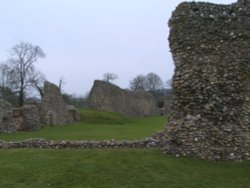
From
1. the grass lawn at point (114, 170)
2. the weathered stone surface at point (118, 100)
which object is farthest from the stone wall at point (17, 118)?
the weathered stone surface at point (118, 100)

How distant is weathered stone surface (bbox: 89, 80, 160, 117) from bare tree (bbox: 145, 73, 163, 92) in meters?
28.3

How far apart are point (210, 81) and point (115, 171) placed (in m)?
4.12

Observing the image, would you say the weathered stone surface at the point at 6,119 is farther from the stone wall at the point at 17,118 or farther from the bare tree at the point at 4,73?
the bare tree at the point at 4,73

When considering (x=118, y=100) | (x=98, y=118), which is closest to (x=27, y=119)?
(x=98, y=118)

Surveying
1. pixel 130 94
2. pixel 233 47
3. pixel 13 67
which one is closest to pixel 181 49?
pixel 233 47

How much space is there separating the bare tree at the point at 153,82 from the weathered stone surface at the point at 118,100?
2834 cm

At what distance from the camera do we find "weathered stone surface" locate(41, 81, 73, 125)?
29989mm

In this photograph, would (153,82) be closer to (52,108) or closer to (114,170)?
(52,108)

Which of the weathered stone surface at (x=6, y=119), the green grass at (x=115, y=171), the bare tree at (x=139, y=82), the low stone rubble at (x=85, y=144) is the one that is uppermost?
the bare tree at (x=139, y=82)

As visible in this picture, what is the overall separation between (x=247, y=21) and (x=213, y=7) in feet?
3.74

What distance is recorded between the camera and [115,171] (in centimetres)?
1204

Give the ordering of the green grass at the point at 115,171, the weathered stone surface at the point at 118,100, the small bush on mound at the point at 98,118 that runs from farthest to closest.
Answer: the weathered stone surface at the point at 118,100 < the small bush on mound at the point at 98,118 < the green grass at the point at 115,171

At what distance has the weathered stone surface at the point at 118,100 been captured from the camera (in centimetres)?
4428

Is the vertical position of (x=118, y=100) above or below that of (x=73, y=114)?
above
